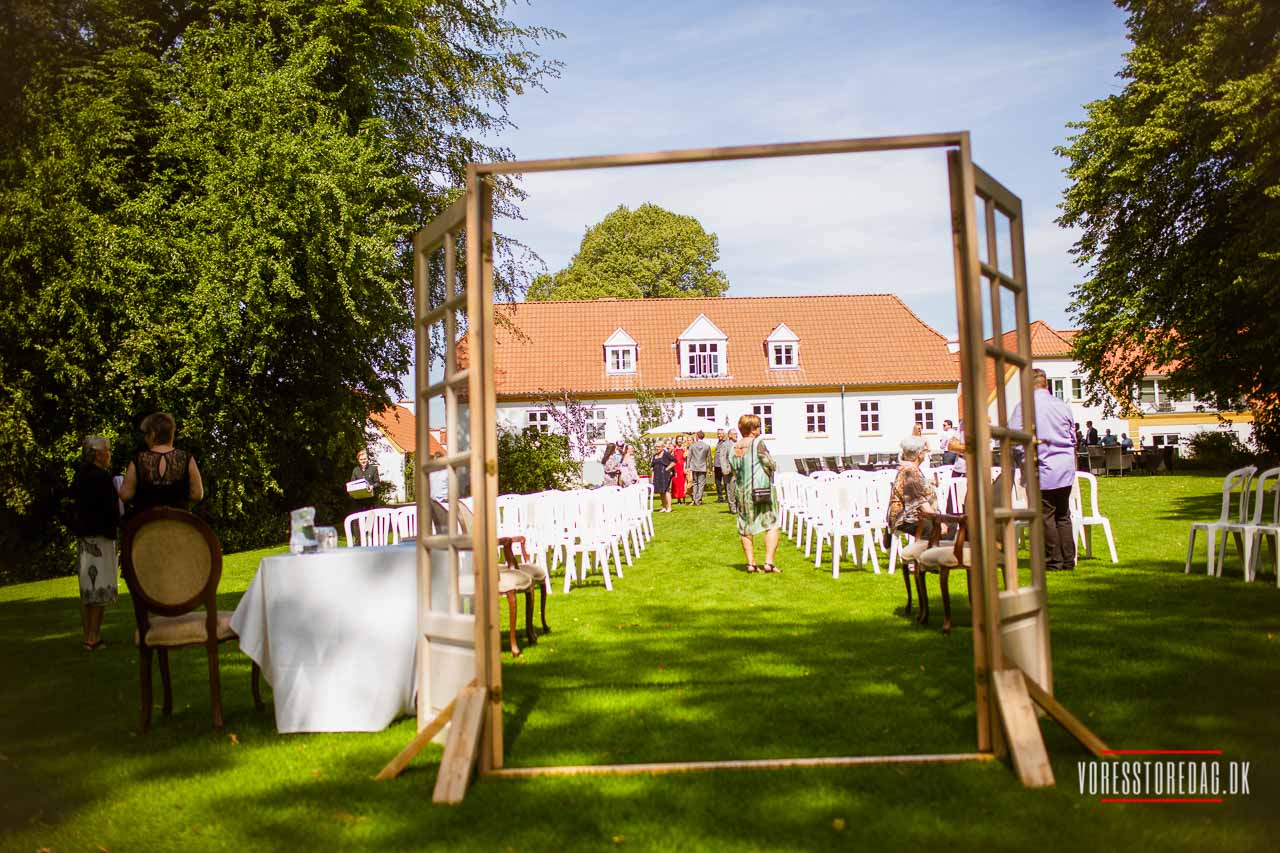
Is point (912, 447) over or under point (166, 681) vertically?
over

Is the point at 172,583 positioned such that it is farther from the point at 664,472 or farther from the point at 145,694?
Answer: the point at 664,472

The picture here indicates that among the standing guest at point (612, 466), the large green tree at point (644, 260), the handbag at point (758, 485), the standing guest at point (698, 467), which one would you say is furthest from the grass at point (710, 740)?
the large green tree at point (644, 260)

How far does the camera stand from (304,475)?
2502cm

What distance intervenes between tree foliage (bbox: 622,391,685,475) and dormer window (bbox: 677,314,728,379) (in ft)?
19.1

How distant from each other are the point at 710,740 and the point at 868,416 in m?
43.8

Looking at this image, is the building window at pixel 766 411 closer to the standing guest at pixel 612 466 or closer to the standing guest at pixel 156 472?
the standing guest at pixel 612 466

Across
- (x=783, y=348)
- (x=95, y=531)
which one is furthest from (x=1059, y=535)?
(x=783, y=348)

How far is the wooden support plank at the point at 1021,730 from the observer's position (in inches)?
179

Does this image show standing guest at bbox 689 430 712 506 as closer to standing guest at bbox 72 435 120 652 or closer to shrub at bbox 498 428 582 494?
shrub at bbox 498 428 582 494

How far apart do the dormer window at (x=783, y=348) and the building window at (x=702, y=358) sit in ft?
7.73

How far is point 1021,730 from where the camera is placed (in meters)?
4.70

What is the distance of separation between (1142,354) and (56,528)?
2615 centimetres

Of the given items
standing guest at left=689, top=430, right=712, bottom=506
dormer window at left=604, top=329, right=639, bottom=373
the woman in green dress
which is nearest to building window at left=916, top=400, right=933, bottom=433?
dormer window at left=604, top=329, right=639, bottom=373

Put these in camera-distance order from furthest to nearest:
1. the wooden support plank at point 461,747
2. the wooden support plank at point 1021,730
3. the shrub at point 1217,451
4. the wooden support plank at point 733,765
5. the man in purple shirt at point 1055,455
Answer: the shrub at point 1217,451
the man in purple shirt at point 1055,455
the wooden support plank at point 733,765
the wooden support plank at point 461,747
the wooden support plank at point 1021,730
